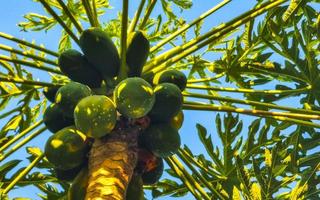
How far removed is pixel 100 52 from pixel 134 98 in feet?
1.79

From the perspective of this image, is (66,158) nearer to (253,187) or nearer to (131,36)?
(131,36)

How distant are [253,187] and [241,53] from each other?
1.21m

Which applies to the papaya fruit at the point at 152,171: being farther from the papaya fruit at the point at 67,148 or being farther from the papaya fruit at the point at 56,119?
the papaya fruit at the point at 56,119

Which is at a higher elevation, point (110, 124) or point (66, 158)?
point (110, 124)

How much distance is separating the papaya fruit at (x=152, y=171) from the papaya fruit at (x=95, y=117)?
45cm

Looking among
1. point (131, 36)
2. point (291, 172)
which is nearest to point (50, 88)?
point (131, 36)

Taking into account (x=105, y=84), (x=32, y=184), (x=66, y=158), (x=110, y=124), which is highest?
(x=105, y=84)

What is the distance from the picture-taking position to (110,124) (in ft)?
8.75

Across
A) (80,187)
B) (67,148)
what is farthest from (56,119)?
(80,187)

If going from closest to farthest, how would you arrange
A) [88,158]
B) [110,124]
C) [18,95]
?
[110,124] < [88,158] < [18,95]

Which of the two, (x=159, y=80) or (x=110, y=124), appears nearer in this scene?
(x=110, y=124)

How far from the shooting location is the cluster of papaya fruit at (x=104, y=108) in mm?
2709

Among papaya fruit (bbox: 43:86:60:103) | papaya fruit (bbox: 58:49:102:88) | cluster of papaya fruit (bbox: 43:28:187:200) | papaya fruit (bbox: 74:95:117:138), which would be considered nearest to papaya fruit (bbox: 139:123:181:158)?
cluster of papaya fruit (bbox: 43:28:187:200)

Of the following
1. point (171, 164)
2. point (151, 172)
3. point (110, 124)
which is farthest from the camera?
point (171, 164)
